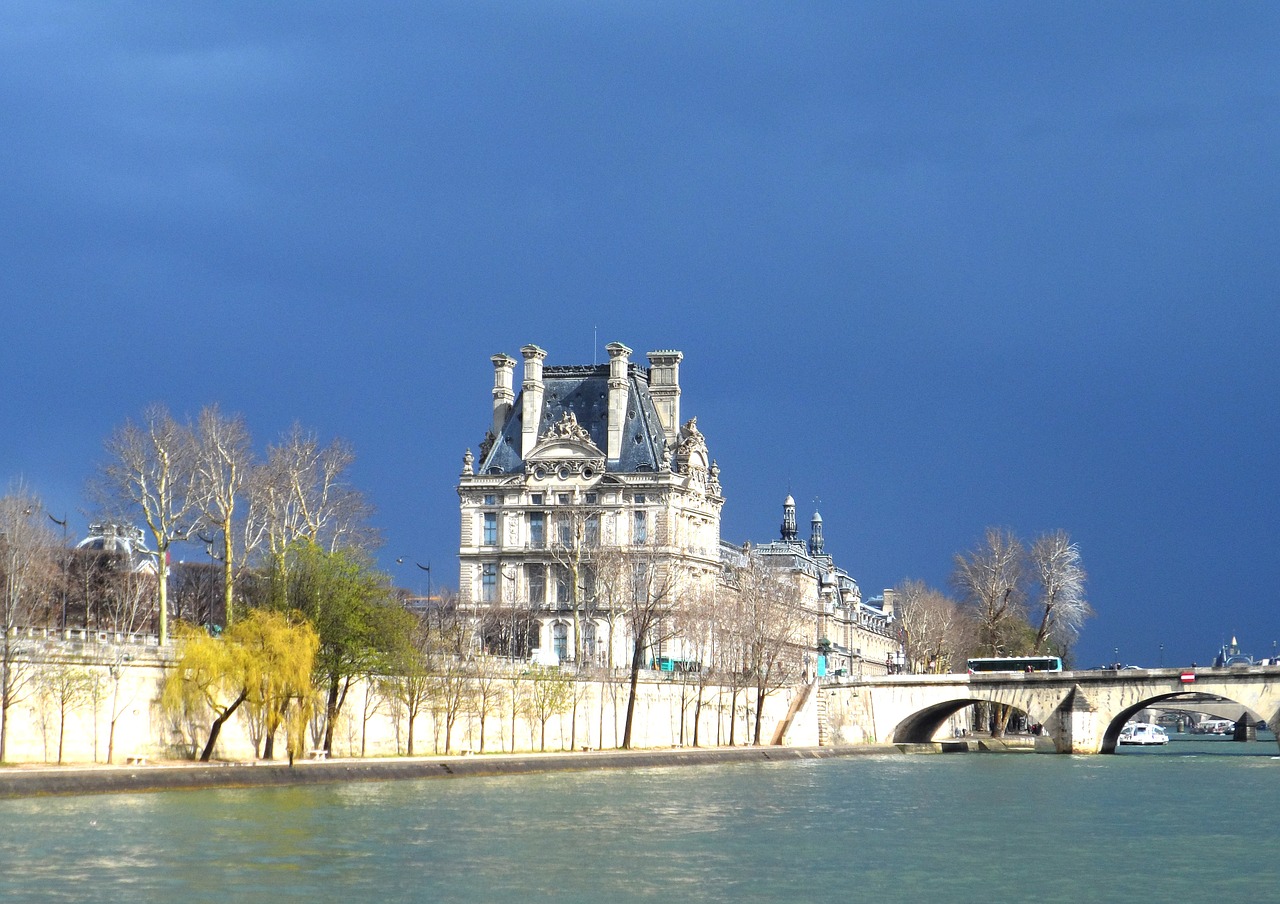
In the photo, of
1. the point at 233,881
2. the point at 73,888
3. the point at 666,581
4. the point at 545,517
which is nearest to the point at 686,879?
the point at 233,881

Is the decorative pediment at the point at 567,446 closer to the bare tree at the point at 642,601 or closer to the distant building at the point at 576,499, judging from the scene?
the distant building at the point at 576,499

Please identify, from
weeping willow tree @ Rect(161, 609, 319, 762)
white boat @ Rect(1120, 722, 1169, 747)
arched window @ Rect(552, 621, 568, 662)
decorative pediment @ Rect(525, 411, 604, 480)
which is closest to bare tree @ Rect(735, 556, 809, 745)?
arched window @ Rect(552, 621, 568, 662)

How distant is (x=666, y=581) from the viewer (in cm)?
9306

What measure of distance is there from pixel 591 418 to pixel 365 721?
147 ft

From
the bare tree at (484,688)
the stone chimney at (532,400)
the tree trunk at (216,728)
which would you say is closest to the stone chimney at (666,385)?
the stone chimney at (532,400)

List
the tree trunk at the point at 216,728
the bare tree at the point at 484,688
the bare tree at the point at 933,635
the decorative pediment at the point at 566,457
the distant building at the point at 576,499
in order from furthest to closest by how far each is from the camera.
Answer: the bare tree at the point at 933,635, the decorative pediment at the point at 566,457, the distant building at the point at 576,499, the bare tree at the point at 484,688, the tree trunk at the point at 216,728

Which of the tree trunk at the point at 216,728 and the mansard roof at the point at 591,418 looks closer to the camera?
the tree trunk at the point at 216,728

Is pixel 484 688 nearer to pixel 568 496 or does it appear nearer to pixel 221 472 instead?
pixel 221 472

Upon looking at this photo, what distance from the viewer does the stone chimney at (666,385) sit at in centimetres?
11674

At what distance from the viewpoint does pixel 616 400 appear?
113375 mm

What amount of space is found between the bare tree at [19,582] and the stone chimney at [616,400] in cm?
3496

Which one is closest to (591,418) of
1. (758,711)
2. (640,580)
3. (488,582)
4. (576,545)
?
(488,582)

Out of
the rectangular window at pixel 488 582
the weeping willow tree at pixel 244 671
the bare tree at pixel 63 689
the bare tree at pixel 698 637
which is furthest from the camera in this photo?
the rectangular window at pixel 488 582

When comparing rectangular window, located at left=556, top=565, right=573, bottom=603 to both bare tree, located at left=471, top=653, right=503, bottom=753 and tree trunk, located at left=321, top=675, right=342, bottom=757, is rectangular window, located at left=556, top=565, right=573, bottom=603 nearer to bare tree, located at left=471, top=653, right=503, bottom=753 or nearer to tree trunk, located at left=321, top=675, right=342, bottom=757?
bare tree, located at left=471, top=653, right=503, bottom=753
